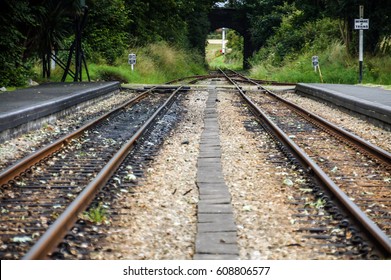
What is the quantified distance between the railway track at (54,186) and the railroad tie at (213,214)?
89 centimetres

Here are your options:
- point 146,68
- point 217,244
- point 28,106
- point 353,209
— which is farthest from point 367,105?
point 146,68

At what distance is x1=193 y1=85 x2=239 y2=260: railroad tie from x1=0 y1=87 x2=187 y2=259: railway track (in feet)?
2.91

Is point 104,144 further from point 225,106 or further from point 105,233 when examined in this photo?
point 225,106

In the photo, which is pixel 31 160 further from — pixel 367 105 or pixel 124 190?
pixel 367 105

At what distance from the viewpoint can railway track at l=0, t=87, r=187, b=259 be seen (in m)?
4.48

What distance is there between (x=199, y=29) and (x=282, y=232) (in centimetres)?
4673

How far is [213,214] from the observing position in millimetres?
5172

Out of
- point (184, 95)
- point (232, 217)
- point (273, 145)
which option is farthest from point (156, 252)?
point (184, 95)

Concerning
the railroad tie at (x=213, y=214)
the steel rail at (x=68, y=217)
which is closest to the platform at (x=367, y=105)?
the railroad tie at (x=213, y=214)

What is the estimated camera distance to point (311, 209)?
17.6ft

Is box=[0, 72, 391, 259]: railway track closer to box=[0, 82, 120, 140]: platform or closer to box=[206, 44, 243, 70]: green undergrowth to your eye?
box=[0, 82, 120, 140]: platform

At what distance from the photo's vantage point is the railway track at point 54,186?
4.48 m

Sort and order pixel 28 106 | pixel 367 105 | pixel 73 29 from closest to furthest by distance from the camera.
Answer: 1. pixel 28 106
2. pixel 367 105
3. pixel 73 29

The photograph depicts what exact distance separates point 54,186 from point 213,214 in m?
1.96
